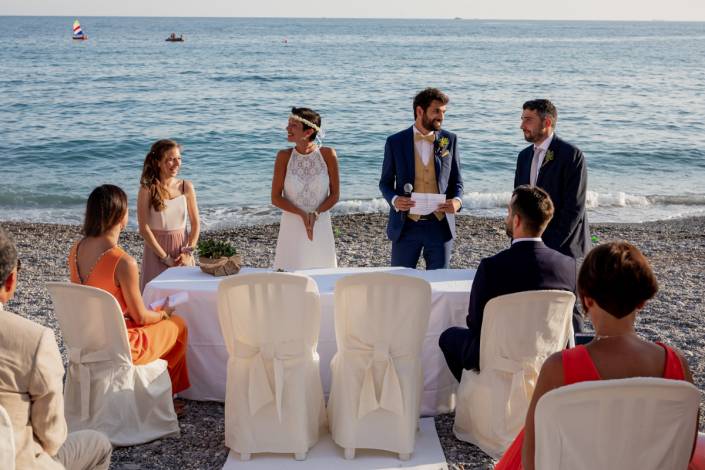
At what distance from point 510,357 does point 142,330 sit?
6.79ft

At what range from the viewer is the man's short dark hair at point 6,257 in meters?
2.77

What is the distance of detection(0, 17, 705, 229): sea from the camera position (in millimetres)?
15812

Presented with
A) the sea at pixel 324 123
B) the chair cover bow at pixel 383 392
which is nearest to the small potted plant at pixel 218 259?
the chair cover bow at pixel 383 392

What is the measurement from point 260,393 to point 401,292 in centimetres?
94

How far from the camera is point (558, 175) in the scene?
5801 millimetres

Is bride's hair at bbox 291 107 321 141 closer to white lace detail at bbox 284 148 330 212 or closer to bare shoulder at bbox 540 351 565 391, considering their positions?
white lace detail at bbox 284 148 330 212

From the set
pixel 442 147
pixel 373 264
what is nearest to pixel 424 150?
pixel 442 147

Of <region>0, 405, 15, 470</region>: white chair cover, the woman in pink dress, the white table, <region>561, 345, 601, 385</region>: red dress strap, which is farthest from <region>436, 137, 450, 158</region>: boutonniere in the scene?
<region>0, 405, 15, 470</region>: white chair cover

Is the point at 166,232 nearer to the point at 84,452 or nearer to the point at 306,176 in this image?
the point at 306,176

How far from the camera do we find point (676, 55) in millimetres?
64812

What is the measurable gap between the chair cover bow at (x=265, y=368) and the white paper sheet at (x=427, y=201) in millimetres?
1939

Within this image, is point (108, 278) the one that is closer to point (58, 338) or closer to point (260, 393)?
point (260, 393)

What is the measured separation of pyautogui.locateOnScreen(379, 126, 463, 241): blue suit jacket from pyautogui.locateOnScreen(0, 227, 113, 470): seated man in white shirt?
361 centimetres

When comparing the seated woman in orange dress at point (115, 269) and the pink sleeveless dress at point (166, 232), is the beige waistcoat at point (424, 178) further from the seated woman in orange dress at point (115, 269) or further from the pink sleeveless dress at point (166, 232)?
the seated woman in orange dress at point (115, 269)
